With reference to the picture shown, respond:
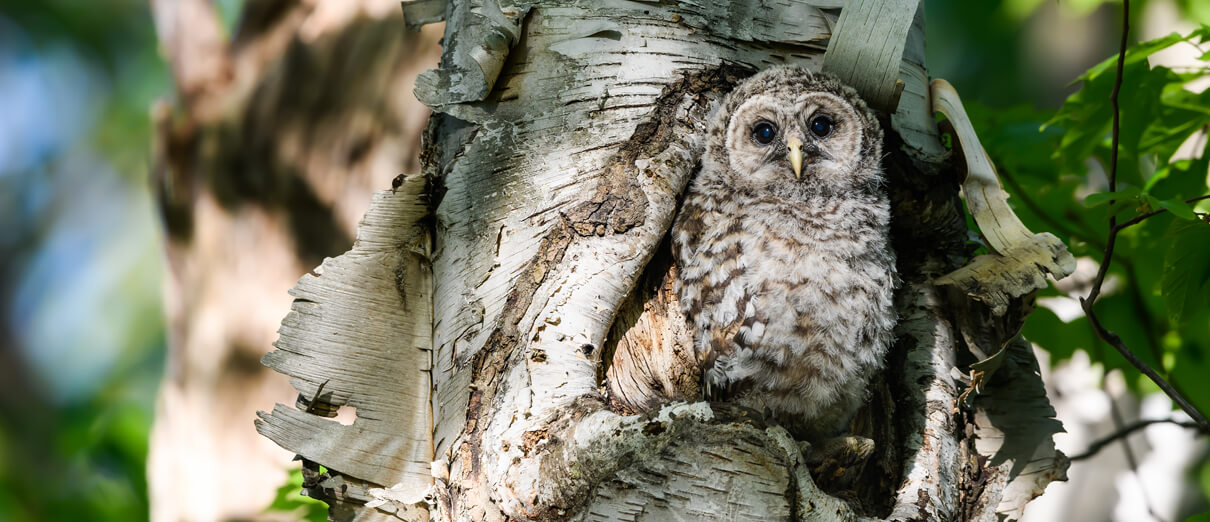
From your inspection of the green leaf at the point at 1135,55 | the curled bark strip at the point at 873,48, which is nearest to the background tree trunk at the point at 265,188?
the curled bark strip at the point at 873,48

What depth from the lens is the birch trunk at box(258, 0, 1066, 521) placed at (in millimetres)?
1740

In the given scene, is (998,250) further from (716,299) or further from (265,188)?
(265,188)

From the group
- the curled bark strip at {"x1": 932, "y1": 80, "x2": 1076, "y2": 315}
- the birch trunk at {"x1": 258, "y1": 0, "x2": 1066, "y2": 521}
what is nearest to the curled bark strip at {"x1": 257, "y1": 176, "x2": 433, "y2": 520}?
the birch trunk at {"x1": 258, "y1": 0, "x2": 1066, "y2": 521}

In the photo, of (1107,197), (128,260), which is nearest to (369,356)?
(1107,197)

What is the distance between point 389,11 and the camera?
3.68 metres

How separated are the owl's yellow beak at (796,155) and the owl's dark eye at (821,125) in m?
0.07

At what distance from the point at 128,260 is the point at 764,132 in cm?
1043

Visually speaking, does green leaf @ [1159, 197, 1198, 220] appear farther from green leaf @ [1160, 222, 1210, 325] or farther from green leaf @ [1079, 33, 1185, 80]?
green leaf @ [1079, 33, 1185, 80]

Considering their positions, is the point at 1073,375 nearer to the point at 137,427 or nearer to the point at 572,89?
the point at 572,89

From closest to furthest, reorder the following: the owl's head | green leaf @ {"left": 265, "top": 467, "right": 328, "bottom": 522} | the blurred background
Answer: the owl's head, green leaf @ {"left": 265, "top": 467, "right": 328, "bottom": 522}, the blurred background

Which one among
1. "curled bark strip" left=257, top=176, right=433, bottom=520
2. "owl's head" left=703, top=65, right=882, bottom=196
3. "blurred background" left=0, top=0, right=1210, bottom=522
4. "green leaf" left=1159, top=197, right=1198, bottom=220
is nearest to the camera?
"green leaf" left=1159, top=197, right=1198, bottom=220

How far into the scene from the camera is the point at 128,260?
34.1 ft

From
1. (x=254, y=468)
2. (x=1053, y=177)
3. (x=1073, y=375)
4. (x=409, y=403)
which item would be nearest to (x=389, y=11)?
(x=254, y=468)

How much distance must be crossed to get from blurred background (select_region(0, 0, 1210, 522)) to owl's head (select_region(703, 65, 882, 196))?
63cm
